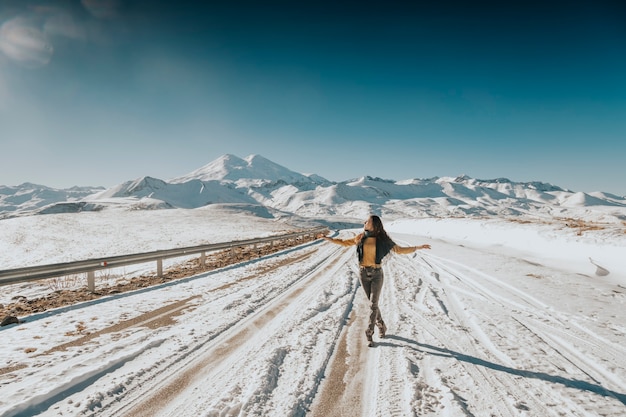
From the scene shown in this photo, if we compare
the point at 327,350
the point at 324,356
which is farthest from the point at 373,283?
the point at 324,356

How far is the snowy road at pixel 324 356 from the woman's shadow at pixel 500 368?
0.02 metres

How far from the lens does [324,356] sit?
465 centimetres

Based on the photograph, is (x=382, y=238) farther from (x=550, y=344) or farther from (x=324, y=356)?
(x=550, y=344)

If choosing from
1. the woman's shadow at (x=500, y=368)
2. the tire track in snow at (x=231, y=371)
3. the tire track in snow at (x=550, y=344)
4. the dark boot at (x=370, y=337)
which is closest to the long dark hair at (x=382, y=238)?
the dark boot at (x=370, y=337)

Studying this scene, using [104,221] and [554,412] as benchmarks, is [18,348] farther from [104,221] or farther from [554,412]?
[104,221]

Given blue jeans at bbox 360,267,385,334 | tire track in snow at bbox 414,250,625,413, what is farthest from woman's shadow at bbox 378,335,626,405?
blue jeans at bbox 360,267,385,334

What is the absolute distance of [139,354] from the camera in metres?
4.69

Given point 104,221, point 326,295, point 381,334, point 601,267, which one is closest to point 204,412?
point 381,334

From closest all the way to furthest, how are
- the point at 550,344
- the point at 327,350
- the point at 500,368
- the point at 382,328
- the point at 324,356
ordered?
the point at 500,368
the point at 324,356
the point at 327,350
the point at 550,344
the point at 382,328

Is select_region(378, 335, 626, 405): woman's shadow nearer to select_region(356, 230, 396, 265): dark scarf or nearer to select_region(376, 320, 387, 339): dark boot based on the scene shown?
select_region(376, 320, 387, 339): dark boot

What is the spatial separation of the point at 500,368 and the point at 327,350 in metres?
2.49

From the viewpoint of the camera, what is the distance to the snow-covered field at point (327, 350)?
349cm

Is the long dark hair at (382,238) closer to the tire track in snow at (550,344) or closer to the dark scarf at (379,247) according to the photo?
the dark scarf at (379,247)

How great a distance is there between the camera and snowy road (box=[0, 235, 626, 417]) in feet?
11.4
